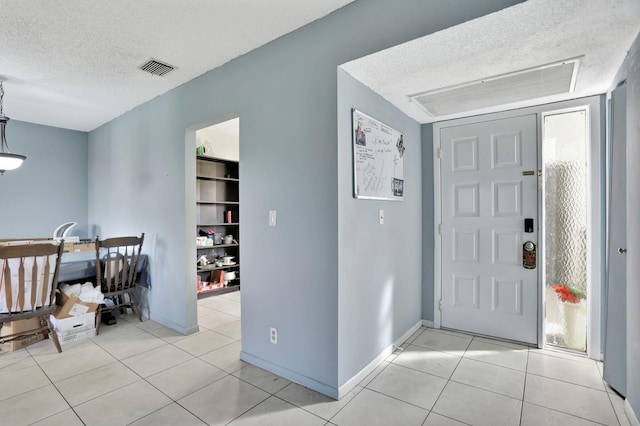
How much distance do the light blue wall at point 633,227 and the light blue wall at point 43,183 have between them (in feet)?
19.8

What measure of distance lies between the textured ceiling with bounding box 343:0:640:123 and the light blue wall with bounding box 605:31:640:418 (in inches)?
7.1

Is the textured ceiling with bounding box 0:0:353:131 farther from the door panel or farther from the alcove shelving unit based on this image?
the door panel

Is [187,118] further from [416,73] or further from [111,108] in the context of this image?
[416,73]

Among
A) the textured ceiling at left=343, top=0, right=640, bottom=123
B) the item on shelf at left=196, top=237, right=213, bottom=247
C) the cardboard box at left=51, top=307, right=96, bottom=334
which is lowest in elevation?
the cardboard box at left=51, top=307, right=96, bottom=334

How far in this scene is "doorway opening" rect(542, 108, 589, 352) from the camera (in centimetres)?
260

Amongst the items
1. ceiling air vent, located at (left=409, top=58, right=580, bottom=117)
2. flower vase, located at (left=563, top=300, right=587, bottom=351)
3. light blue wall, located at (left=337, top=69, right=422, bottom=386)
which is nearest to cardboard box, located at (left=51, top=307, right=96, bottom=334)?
light blue wall, located at (left=337, top=69, right=422, bottom=386)

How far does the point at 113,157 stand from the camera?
417cm

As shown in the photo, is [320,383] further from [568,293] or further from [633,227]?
[568,293]

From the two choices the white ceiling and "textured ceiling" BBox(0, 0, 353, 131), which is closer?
the white ceiling

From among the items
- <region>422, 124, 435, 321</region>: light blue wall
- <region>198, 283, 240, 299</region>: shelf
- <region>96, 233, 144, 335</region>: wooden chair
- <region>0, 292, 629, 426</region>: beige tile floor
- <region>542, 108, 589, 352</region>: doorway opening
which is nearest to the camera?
<region>0, 292, 629, 426</region>: beige tile floor

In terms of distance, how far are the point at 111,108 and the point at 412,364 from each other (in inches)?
166

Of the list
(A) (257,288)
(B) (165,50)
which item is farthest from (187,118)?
(A) (257,288)

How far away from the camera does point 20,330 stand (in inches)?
110

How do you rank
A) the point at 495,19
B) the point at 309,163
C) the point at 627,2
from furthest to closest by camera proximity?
the point at 309,163, the point at 495,19, the point at 627,2
